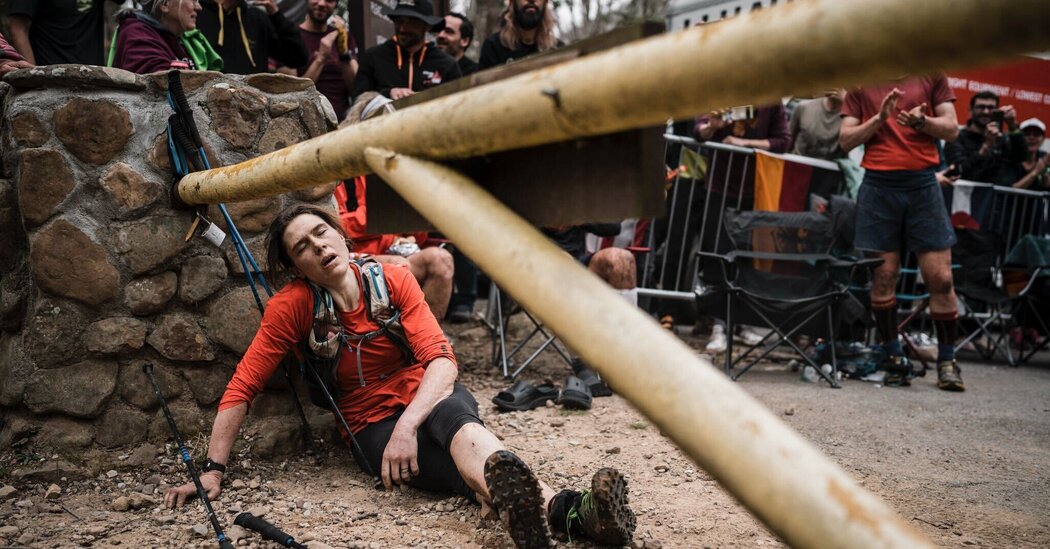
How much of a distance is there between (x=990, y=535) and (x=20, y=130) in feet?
12.2

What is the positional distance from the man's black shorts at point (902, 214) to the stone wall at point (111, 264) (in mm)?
3714

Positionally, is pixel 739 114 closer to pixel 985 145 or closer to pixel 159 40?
pixel 985 145

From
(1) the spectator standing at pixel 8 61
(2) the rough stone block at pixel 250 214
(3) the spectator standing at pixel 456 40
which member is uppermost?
(3) the spectator standing at pixel 456 40

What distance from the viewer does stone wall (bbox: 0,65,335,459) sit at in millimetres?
2920

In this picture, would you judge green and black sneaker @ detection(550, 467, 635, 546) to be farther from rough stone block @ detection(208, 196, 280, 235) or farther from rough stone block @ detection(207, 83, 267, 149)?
rough stone block @ detection(207, 83, 267, 149)

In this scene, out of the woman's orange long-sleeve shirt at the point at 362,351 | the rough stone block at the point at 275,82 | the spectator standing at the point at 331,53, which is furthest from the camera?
the spectator standing at the point at 331,53

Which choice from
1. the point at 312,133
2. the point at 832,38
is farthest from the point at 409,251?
the point at 832,38

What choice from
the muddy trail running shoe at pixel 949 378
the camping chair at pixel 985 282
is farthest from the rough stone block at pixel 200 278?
the camping chair at pixel 985 282

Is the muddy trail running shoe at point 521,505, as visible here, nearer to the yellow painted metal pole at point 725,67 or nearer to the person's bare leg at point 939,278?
the yellow painted metal pole at point 725,67

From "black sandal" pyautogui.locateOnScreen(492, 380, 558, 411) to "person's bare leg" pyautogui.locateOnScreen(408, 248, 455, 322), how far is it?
683 millimetres

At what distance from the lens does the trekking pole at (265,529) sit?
227cm

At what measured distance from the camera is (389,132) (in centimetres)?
160

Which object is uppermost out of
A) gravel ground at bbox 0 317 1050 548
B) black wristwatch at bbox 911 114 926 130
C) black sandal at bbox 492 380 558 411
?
black wristwatch at bbox 911 114 926 130

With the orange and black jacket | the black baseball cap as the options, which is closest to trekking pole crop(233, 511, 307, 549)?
the orange and black jacket
